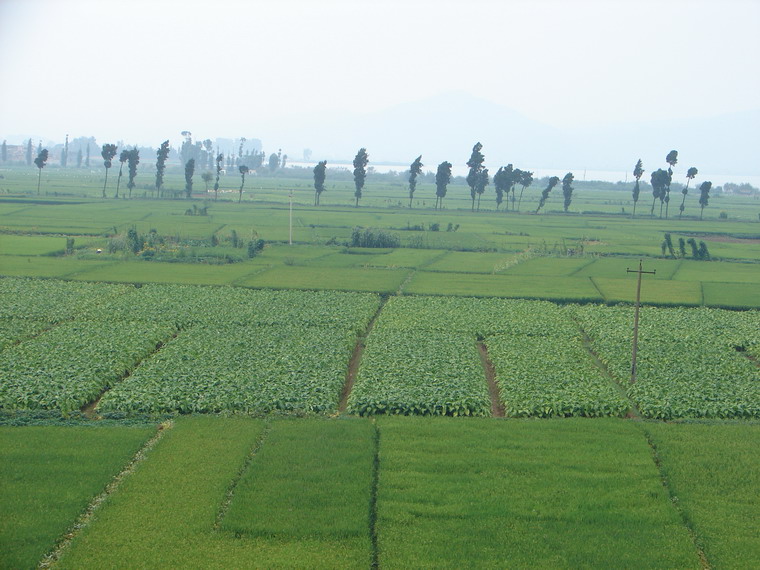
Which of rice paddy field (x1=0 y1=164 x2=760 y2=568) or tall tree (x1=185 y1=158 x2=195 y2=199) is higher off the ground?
tall tree (x1=185 y1=158 x2=195 y2=199)

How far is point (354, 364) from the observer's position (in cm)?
2278

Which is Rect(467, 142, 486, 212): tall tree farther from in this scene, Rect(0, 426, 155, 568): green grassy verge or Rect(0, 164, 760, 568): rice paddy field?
Rect(0, 426, 155, 568): green grassy verge

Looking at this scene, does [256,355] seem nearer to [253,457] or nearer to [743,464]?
[253,457]

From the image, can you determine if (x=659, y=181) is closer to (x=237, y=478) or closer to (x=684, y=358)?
(x=684, y=358)

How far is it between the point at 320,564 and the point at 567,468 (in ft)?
18.8

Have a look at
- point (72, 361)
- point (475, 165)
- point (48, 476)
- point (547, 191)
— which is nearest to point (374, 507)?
point (48, 476)

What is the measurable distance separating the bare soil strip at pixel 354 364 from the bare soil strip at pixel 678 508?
710cm

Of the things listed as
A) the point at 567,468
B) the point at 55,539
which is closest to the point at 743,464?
the point at 567,468

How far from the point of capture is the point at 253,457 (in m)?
15.1

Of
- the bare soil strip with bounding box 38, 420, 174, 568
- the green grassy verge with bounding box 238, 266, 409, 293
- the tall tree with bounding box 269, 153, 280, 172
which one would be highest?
the tall tree with bounding box 269, 153, 280, 172

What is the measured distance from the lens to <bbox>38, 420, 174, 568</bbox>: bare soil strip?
11442 millimetres

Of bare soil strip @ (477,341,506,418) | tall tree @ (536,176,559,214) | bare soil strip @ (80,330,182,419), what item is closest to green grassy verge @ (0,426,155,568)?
bare soil strip @ (80,330,182,419)

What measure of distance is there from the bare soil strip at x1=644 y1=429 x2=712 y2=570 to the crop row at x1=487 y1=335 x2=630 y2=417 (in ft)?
6.75

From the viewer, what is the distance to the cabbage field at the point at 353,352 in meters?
18.4
